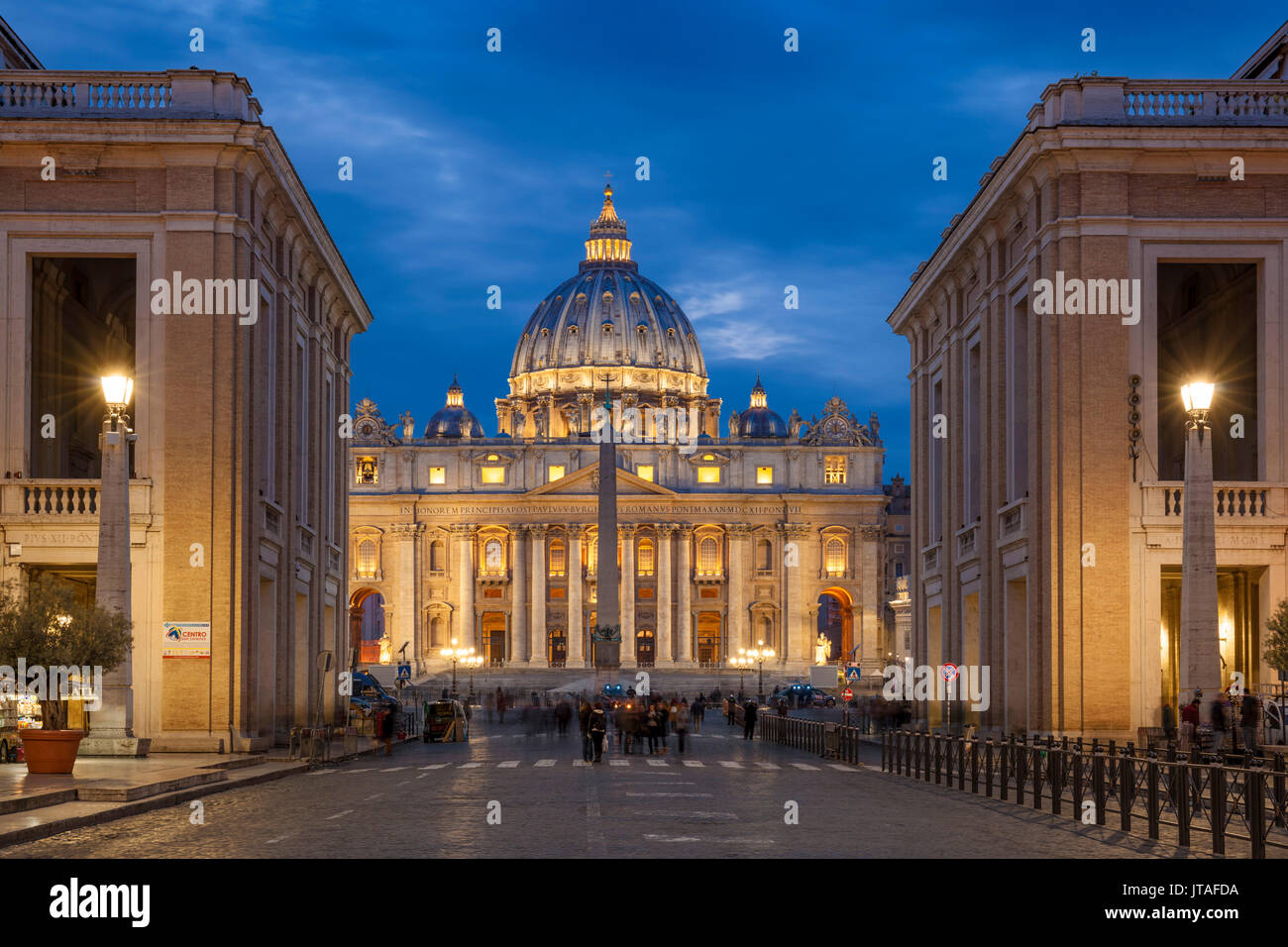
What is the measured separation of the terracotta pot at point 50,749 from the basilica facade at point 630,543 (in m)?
124

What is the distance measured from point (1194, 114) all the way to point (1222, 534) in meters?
9.27

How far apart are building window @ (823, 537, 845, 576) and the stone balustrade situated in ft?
393

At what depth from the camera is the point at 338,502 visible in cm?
6016

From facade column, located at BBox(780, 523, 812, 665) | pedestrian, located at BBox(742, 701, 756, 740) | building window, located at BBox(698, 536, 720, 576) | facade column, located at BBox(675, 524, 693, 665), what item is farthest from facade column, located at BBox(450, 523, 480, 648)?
pedestrian, located at BBox(742, 701, 756, 740)

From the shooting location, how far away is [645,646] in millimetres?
158625

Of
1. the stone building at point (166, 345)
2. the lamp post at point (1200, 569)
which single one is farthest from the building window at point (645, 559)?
the lamp post at point (1200, 569)

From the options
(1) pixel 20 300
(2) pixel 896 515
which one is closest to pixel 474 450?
(2) pixel 896 515

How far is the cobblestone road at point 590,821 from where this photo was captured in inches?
763

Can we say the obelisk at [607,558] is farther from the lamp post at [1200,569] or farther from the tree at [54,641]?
the lamp post at [1200,569]

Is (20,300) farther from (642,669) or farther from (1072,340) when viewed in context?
(642,669)

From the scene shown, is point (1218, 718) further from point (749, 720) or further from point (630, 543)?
point (630, 543)

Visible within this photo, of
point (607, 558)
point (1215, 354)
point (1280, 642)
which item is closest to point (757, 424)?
point (607, 558)

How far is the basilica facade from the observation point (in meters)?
154

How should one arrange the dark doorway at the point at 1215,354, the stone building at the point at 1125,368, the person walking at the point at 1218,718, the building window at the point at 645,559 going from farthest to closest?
the building window at the point at 645,559 < the dark doorway at the point at 1215,354 < the stone building at the point at 1125,368 < the person walking at the point at 1218,718
